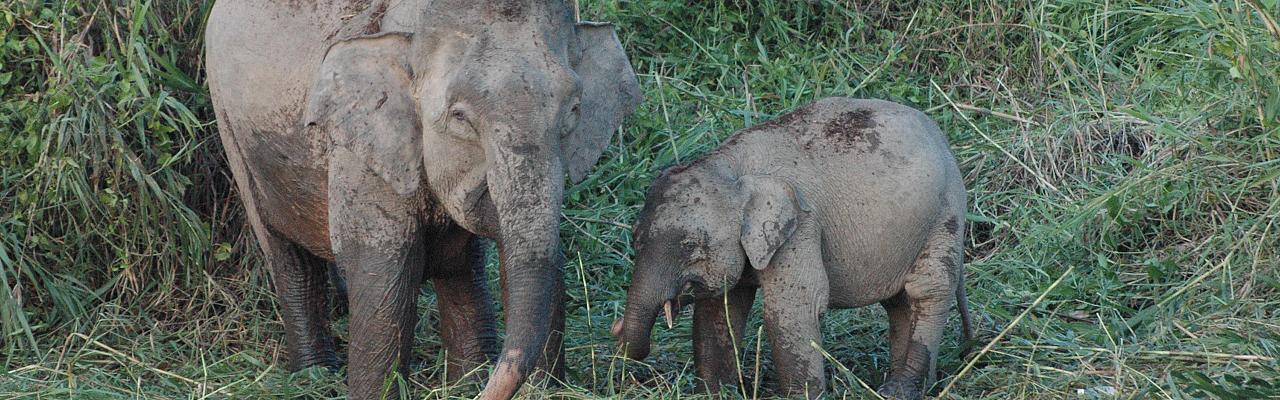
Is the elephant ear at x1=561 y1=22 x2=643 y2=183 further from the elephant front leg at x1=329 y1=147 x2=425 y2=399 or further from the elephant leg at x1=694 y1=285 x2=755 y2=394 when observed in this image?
the elephant leg at x1=694 y1=285 x2=755 y2=394

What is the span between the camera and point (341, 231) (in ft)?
15.5

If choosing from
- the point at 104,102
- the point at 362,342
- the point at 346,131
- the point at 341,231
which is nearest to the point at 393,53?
the point at 346,131

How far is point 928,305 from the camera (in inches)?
209

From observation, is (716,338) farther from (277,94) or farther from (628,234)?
(277,94)

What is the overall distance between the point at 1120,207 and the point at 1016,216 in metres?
0.55

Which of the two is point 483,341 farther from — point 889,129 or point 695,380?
point 889,129

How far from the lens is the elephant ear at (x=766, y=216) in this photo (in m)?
4.91

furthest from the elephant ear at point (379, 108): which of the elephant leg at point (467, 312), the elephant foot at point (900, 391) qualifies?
the elephant foot at point (900, 391)

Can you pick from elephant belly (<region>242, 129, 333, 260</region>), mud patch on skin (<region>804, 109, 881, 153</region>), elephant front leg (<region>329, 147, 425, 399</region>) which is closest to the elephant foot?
mud patch on skin (<region>804, 109, 881, 153</region>)

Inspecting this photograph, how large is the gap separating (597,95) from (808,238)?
782 mm

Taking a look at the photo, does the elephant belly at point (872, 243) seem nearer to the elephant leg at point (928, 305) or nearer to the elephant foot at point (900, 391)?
the elephant leg at point (928, 305)

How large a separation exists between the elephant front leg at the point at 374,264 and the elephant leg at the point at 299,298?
0.85 metres

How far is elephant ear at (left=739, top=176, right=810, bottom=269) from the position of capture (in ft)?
16.1

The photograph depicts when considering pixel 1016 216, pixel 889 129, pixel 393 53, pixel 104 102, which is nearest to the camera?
pixel 393 53
